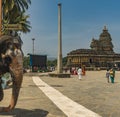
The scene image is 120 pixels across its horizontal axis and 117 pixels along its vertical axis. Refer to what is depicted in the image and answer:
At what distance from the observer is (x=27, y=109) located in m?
11.0

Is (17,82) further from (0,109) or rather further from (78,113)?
(78,113)

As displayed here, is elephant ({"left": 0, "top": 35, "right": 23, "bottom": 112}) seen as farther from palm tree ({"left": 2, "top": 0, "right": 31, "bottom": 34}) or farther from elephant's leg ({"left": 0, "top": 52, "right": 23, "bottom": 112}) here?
palm tree ({"left": 2, "top": 0, "right": 31, "bottom": 34})

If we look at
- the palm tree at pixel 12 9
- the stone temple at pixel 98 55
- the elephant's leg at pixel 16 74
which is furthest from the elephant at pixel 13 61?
the stone temple at pixel 98 55

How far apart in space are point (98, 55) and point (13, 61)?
365 ft

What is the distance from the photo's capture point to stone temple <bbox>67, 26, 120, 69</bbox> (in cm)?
11275

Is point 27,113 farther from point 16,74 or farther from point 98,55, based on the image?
point 98,55

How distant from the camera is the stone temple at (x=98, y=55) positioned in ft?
370

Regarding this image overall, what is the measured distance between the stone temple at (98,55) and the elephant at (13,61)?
323ft

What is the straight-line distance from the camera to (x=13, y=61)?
25.0ft

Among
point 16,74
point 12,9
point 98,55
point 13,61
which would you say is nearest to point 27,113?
point 16,74

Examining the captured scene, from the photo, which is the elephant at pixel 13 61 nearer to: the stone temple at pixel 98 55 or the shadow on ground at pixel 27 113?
the shadow on ground at pixel 27 113

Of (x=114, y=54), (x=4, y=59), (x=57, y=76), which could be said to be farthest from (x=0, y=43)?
(x=114, y=54)

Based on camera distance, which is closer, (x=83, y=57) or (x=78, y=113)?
(x=78, y=113)

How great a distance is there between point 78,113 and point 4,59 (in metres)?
3.74
